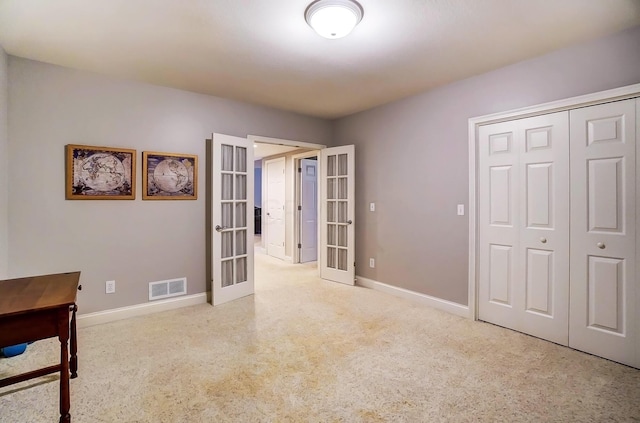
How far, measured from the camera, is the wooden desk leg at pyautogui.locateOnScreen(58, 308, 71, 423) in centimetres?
157

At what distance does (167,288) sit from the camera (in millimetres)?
3441

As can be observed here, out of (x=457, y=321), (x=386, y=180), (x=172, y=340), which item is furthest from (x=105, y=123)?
(x=457, y=321)

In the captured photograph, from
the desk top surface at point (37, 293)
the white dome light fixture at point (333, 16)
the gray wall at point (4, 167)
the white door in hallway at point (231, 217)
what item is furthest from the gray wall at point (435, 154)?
the gray wall at point (4, 167)

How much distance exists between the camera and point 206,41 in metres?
2.42

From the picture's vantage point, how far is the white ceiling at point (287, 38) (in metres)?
2.01

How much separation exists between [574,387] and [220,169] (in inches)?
142

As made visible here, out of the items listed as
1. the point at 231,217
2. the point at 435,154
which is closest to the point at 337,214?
the point at 231,217

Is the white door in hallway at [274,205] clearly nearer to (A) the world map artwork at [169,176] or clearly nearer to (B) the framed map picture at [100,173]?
(A) the world map artwork at [169,176]

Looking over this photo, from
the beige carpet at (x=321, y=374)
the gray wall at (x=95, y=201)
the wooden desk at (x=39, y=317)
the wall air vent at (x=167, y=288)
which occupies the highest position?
the gray wall at (x=95, y=201)

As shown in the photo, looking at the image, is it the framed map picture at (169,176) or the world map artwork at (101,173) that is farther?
the framed map picture at (169,176)

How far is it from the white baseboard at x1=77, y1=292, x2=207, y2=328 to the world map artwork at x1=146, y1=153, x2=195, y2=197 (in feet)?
3.85

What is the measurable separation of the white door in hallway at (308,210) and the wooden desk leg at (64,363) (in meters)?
4.57

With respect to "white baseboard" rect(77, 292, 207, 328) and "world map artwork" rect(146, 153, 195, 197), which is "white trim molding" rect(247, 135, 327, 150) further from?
"white baseboard" rect(77, 292, 207, 328)

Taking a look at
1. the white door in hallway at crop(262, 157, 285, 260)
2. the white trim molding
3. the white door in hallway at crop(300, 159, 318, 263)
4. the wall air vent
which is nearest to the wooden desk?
the wall air vent
